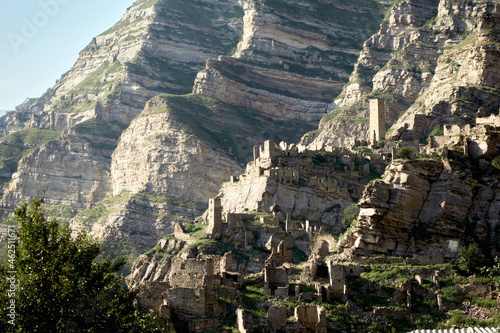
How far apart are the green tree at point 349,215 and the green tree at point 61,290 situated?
124ft

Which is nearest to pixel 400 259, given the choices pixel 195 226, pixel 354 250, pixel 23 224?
pixel 354 250

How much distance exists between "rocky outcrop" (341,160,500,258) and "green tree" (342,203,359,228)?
19948mm

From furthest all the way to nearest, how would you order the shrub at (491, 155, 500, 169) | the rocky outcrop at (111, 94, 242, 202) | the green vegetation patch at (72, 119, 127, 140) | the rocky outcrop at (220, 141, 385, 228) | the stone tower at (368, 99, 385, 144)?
1. the green vegetation patch at (72, 119, 127, 140)
2. the rocky outcrop at (111, 94, 242, 202)
3. the stone tower at (368, 99, 385, 144)
4. the rocky outcrop at (220, 141, 385, 228)
5. the shrub at (491, 155, 500, 169)

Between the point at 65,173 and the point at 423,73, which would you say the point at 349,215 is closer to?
the point at 423,73

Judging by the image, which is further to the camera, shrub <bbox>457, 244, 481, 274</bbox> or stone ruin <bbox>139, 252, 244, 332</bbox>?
shrub <bbox>457, 244, 481, 274</bbox>

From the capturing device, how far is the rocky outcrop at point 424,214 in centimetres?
5897

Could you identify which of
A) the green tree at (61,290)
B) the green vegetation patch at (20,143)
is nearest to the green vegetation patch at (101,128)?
the green vegetation patch at (20,143)

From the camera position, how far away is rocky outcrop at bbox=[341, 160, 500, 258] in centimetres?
5897

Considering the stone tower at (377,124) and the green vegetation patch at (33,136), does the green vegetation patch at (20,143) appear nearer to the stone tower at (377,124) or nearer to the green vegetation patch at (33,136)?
the green vegetation patch at (33,136)

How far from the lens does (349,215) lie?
84.3 m

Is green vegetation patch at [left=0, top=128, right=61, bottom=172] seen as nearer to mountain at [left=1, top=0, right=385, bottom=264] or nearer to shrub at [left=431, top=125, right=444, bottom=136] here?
mountain at [left=1, top=0, right=385, bottom=264]

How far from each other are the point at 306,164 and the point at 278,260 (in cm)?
3449

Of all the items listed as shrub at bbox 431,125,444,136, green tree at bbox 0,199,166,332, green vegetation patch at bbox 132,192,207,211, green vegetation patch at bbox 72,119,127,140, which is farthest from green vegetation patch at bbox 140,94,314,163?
green tree at bbox 0,199,166,332

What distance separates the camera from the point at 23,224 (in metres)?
45.6
